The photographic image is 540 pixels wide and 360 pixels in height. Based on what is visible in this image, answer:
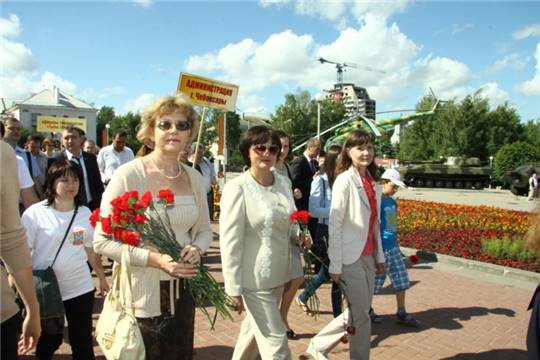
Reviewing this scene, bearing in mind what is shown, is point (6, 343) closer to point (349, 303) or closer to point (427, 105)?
point (349, 303)

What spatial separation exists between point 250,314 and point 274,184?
902mm

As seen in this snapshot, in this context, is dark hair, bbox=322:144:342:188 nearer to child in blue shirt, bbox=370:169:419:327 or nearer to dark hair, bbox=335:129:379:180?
child in blue shirt, bbox=370:169:419:327

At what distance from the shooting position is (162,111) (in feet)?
8.00

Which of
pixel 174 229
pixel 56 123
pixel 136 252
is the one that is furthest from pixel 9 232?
pixel 56 123

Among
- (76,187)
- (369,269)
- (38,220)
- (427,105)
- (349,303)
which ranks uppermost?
(427,105)

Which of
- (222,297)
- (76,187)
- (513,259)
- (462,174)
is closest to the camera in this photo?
(222,297)

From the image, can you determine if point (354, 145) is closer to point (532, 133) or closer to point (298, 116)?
point (532, 133)

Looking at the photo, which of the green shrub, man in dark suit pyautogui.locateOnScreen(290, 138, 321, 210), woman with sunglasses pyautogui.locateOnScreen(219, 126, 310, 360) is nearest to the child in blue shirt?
man in dark suit pyautogui.locateOnScreen(290, 138, 321, 210)

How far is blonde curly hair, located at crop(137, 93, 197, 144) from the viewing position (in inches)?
96.4

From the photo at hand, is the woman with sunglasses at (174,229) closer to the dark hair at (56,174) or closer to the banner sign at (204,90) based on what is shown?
the dark hair at (56,174)

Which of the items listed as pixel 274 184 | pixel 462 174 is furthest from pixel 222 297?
pixel 462 174

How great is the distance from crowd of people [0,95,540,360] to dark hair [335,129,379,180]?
0.5 inches

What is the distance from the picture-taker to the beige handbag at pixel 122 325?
201cm

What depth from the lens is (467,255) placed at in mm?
8086
